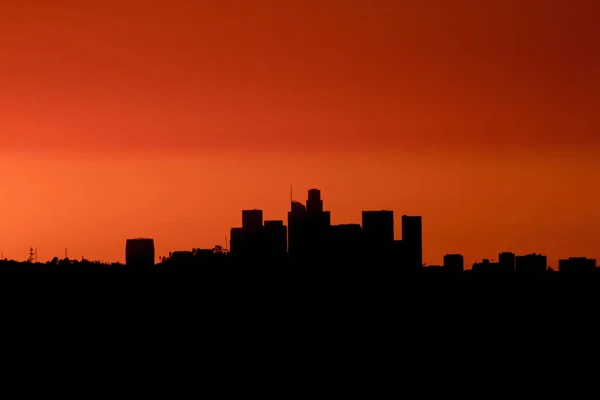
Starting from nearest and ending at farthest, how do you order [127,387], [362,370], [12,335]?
[127,387]
[12,335]
[362,370]

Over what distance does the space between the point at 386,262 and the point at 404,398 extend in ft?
118

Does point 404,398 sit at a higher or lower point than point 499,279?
lower

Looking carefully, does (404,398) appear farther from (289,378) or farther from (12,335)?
(12,335)

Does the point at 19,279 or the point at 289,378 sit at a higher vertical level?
the point at 19,279

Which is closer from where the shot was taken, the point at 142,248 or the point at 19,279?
the point at 19,279

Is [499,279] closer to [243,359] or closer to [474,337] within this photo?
[474,337]

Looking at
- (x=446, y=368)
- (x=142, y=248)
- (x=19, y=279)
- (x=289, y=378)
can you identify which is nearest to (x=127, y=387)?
(x=289, y=378)

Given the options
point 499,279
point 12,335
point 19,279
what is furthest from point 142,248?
point 499,279

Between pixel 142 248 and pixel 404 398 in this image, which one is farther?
pixel 142 248

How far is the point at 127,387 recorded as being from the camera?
3524 inches

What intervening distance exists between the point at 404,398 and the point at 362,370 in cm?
622

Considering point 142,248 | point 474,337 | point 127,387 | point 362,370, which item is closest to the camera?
point 127,387

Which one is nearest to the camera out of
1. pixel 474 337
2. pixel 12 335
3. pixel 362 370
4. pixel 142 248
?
pixel 12 335

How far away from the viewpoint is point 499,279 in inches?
5162
